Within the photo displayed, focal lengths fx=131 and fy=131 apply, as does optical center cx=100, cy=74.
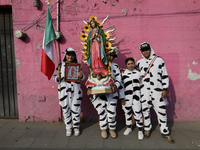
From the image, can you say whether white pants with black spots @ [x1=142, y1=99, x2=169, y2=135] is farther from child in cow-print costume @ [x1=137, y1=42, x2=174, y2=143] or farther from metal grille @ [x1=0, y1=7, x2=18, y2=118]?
metal grille @ [x1=0, y1=7, x2=18, y2=118]

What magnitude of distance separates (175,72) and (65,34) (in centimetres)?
335

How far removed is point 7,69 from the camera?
4062 millimetres

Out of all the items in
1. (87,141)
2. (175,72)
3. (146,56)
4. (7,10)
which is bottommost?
(87,141)

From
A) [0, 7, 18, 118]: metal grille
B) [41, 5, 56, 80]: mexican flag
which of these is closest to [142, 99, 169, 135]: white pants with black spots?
[41, 5, 56, 80]: mexican flag

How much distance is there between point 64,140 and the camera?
2.97 m

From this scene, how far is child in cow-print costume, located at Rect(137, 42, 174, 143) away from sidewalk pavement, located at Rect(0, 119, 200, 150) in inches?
11.8

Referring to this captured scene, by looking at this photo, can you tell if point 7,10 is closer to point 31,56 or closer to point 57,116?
point 31,56

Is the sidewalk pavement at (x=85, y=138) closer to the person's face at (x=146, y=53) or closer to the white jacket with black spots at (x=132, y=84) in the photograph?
the white jacket with black spots at (x=132, y=84)

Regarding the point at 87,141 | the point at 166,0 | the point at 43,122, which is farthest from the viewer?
the point at 43,122

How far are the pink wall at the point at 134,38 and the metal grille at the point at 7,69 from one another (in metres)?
0.38

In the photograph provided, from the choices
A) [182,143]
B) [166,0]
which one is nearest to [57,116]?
[182,143]

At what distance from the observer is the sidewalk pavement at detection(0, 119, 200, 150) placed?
2.76 m

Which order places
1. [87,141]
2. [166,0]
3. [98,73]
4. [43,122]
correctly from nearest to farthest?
[98,73], [87,141], [166,0], [43,122]

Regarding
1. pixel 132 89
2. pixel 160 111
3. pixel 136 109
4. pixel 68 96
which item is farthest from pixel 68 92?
pixel 160 111
